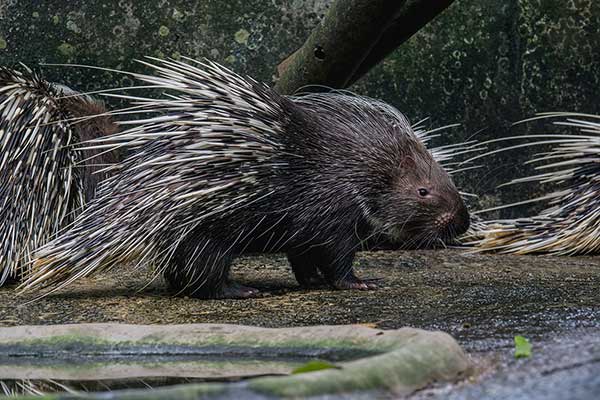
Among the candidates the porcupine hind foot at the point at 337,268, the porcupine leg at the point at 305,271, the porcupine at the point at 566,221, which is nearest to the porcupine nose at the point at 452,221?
the porcupine hind foot at the point at 337,268

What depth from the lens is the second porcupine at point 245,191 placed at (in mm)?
4332

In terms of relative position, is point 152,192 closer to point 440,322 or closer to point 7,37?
point 440,322

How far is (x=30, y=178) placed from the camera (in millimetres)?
4953

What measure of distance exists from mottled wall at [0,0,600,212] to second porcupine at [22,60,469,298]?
1.85 metres

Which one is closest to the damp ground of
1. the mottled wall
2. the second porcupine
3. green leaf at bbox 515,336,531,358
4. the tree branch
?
green leaf at bbox 515,336,531,358

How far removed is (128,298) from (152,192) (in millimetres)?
531

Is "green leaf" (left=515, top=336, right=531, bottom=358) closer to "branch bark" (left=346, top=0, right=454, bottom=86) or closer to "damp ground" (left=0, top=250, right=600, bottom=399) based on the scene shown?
"damp ground" (left=0, top=250, right=600, bottom=399)

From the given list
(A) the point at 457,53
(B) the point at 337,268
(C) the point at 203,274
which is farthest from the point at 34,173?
(A) the point at 457,53

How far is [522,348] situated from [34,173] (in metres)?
2.76

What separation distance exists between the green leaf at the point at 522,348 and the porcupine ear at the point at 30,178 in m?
2.55

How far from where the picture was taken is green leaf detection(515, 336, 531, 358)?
9.45 ft

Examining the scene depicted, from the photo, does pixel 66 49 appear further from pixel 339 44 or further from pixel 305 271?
pixel 305 271

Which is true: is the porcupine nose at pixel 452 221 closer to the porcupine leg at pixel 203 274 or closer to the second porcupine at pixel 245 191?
the second porcupine at pixel 245 191

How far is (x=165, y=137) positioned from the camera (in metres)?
4.40
